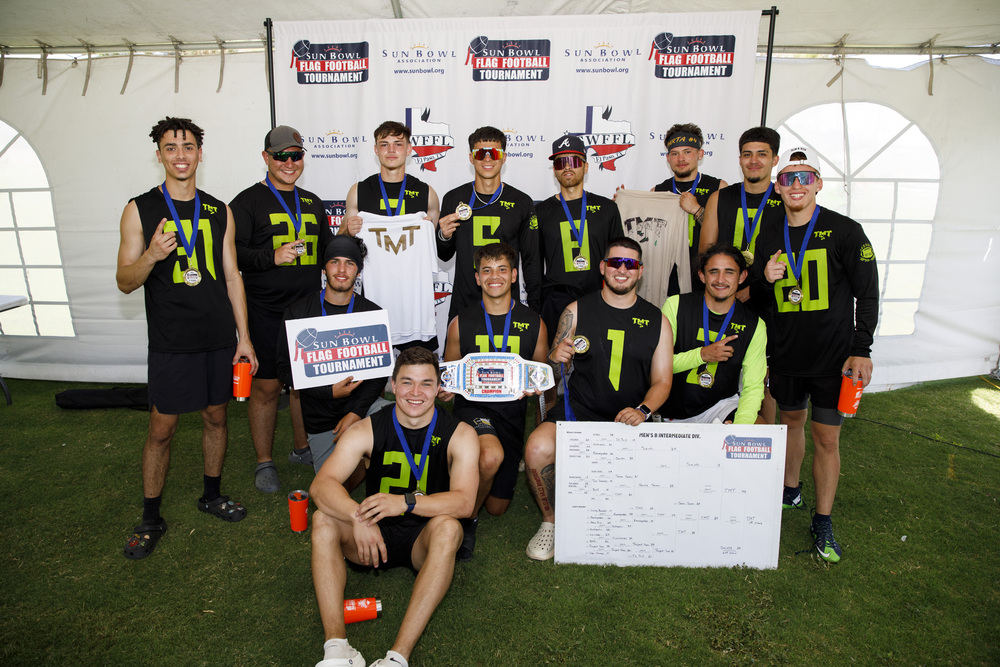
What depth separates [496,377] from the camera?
11.3 feet

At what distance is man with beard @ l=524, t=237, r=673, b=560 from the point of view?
130 inches

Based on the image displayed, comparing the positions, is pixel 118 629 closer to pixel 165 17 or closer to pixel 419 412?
pixel 419 412

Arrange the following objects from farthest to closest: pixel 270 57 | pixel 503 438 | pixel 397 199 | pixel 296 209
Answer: pixel 270 57 → pixel 397 199 → pixel 296 209 → pixel 503 438

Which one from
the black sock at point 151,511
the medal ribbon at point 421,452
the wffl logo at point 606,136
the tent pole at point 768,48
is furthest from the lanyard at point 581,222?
the black sock at point 151,511

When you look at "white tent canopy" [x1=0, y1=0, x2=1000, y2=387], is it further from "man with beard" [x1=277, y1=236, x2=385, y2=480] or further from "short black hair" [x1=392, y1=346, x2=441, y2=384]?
"short black hair" [x1=392, y1=346, x2=441, y2=384]

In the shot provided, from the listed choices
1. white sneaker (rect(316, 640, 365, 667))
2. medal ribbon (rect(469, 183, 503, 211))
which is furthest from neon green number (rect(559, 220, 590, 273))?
white sneaker (rect(316, 640, 365, 667))

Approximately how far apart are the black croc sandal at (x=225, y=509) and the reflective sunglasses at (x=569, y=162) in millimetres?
3138

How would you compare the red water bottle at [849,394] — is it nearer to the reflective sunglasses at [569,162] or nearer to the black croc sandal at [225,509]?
the reflective sunglasses at [569,162]

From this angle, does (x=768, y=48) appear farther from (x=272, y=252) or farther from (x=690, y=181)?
(x=272, y=252)

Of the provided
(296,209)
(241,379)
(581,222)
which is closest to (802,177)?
(581,222)

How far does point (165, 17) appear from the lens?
5.13 meters

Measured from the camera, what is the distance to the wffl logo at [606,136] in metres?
5.39

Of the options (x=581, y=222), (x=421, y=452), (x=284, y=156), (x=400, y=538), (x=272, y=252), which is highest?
(x=284, y=156)

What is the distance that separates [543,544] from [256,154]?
16.2ft
